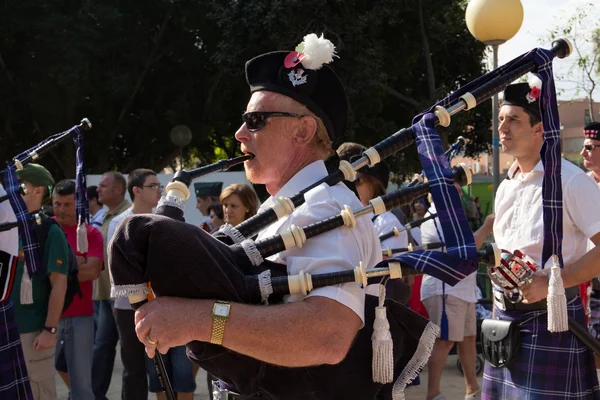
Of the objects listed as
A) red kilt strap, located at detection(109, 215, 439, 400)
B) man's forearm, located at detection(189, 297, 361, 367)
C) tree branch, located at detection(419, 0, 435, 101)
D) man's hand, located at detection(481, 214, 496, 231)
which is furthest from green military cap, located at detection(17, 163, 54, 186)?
tree branch, located at detection(419, 0, 435, 101)

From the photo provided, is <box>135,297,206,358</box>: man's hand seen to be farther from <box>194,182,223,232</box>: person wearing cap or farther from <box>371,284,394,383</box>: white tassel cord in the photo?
<box>194,182,223,232</box>: person wearing cap

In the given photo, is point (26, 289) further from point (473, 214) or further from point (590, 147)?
point (473, 214)

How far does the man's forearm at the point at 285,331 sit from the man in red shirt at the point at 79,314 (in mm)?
3642

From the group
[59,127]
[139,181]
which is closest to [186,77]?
[59,127]

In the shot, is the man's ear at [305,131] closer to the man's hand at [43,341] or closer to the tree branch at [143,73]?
the man's hand at [43,341]

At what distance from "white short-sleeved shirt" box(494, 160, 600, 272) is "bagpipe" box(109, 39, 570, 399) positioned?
1.21 metres

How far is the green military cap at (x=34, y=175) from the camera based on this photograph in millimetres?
4578

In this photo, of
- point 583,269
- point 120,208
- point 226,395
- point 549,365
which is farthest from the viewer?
point 120,208

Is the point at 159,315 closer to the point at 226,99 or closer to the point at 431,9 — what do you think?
the point at 431,9

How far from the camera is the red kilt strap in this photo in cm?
160

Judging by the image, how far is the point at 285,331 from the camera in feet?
5.25

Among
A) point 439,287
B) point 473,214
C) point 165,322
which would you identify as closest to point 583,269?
point 165,322

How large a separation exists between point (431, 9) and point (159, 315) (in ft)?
49.2

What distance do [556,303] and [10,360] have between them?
2.68 metres
